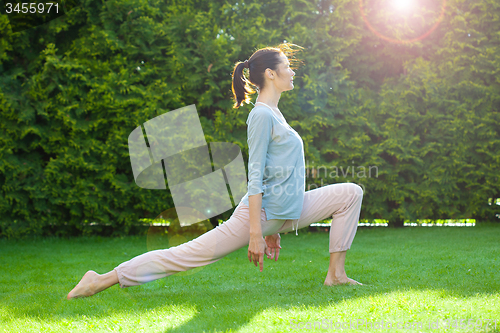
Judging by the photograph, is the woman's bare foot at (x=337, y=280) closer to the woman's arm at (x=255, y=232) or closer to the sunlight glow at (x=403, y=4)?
the woman's arm at (x=255, y=232)

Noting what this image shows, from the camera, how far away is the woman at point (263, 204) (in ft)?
7.86

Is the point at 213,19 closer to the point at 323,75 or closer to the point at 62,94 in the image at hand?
the point at 323,75

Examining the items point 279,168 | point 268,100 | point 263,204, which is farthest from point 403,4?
point 263,204

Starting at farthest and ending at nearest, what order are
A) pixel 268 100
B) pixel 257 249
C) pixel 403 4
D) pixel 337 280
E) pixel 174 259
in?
pixel 403 4 → pixel 337 280 → pixel 268 100 → pixel 174 259 → pixel 257 249

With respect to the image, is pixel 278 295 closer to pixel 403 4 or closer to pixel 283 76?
pixel 283 76

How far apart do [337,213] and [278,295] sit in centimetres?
67

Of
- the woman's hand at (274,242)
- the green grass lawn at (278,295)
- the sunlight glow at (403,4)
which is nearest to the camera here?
the green grass lawn at (278,295)

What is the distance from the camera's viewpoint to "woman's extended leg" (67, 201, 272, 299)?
243 cm

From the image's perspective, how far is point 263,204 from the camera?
253cm

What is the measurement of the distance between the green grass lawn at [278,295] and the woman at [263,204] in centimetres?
23

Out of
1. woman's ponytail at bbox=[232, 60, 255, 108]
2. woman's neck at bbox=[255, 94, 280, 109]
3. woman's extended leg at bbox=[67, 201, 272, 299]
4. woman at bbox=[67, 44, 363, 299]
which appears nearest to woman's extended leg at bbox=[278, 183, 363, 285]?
woman at bbox=[67, 44, 363, 299]

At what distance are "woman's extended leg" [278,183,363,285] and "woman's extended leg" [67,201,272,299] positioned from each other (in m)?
0.39

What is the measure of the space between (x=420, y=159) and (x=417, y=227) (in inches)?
40.0

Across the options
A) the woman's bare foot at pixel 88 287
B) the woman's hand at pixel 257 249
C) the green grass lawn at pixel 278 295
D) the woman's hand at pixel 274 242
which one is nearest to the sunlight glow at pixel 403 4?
the green grass lawn at pixel 278 295
